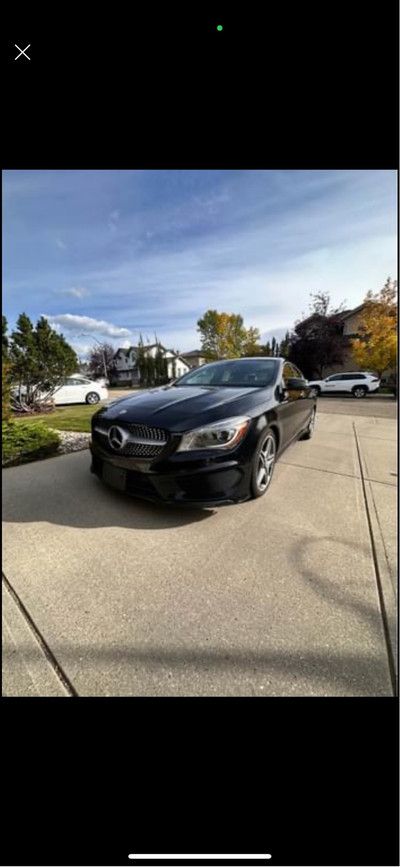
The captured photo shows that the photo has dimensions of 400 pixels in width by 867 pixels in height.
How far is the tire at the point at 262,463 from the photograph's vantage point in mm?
2586

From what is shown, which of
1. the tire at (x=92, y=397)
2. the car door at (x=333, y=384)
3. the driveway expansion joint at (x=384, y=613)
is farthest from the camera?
the car door at (x=333, y=384)

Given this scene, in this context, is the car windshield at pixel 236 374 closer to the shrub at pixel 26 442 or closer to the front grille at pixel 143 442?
the front grille at pixel 143 442

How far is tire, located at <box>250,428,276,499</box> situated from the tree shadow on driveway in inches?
18.1

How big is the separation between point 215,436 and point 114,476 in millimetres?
991

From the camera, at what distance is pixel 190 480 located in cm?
220

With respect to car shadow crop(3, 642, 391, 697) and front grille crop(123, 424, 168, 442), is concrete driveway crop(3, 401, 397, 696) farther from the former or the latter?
front grille crop(123, 424, 168, 442)

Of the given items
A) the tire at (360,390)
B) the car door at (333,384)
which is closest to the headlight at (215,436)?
the tire at (360,390)

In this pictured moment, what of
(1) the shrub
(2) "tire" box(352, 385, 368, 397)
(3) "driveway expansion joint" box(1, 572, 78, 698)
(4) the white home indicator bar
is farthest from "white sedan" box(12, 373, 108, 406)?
(2) "tire" box(352, 385, 368, 397)

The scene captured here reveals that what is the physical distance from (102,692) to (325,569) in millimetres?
1432

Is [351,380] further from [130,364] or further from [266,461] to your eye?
[130,364]

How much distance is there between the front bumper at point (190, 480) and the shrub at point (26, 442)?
2639 millimetres

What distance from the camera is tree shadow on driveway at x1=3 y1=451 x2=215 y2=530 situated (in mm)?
2462

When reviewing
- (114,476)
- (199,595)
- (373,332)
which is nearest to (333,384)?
(373,332)
